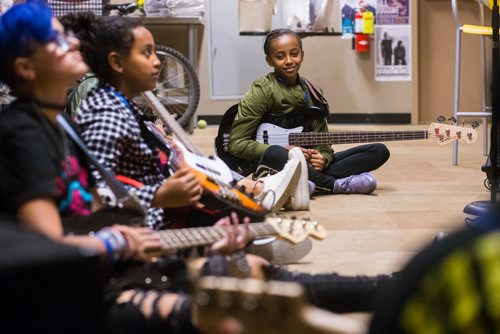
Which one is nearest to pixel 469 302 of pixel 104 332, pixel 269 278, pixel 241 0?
pixel 104 332

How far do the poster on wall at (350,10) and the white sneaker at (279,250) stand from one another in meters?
4.08

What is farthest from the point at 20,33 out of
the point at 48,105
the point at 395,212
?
the point at 395,212

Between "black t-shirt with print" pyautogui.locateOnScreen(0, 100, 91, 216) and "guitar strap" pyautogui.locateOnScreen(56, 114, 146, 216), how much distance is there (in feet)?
0.13

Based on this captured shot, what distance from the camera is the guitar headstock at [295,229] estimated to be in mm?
1834

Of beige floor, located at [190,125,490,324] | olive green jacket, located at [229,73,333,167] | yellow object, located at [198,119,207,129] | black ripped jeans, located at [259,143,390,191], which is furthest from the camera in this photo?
yellow object, located at [198,119,207,129]

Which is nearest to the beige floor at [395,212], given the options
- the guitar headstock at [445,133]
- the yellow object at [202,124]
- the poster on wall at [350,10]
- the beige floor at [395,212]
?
the beige floor at [395,212]

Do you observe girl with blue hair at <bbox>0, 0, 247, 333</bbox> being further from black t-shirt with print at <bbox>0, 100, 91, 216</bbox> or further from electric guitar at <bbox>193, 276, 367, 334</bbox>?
electric guitar at <bbox>193, 276, 367, 334</bbox>

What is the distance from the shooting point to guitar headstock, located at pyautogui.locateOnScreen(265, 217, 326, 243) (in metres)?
1.83

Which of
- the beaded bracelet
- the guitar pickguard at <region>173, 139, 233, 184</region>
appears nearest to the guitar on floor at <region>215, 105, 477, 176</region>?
the guitar pickguard at <region>173, 139, 233, 184</region>

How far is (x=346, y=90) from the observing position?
21.0ft

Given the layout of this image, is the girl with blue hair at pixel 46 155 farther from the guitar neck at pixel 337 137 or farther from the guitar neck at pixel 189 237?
the guitar neck at pixel 337 137

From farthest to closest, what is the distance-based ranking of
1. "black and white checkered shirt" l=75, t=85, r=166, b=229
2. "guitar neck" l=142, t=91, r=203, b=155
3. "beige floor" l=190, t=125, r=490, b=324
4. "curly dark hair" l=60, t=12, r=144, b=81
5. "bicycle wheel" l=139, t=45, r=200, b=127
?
"bicycle wheel" l=139, t=45, r=200, b=127, "beige floor" l=190, t=125, r=490, b=324, "guitar neck" l=142, t=91, r=203, b=155, "curly dark hair" l=60, t=12, r=144, b=81, "black and white checkered shirt" l=75, t=85, r=166, b=229

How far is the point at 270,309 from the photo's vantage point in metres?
1.00

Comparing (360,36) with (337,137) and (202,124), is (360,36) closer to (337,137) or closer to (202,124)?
(202,124)
